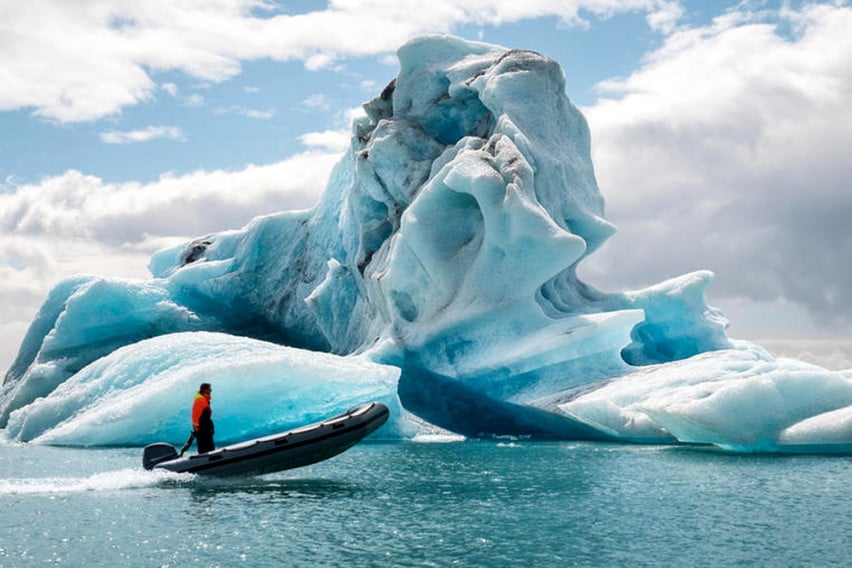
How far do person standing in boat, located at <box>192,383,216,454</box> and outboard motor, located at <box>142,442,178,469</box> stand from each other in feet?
1.24

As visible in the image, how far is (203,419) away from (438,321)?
8.66 meters

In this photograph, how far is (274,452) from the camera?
12047 millimetres

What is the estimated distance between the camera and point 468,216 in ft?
70.5

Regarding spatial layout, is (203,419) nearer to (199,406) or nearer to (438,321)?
(199,406)

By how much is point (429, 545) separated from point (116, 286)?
17.8m

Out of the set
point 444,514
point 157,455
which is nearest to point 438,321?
point 157,455

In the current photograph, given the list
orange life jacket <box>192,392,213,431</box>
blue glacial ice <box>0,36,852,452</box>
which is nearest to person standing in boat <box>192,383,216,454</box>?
orange life jacket <box>192,392,213,431</box>

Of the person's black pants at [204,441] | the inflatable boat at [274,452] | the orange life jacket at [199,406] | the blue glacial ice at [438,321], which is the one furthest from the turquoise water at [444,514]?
the blue glacial ice at [438,321]

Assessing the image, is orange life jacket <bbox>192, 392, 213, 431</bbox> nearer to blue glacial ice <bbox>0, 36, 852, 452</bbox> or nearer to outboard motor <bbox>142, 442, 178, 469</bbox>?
outboard motor <bbox>142, 442, 178, 469</bbox>

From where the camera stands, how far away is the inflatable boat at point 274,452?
39.4ft

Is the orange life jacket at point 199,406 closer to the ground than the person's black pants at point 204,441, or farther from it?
farther from it

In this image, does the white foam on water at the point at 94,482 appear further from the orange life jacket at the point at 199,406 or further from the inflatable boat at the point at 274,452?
the orange life jacket at the point at 199,406

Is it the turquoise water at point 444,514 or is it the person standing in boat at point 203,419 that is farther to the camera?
the person standing in boat at point 203,419

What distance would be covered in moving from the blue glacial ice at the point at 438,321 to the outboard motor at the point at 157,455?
12.4 ft
